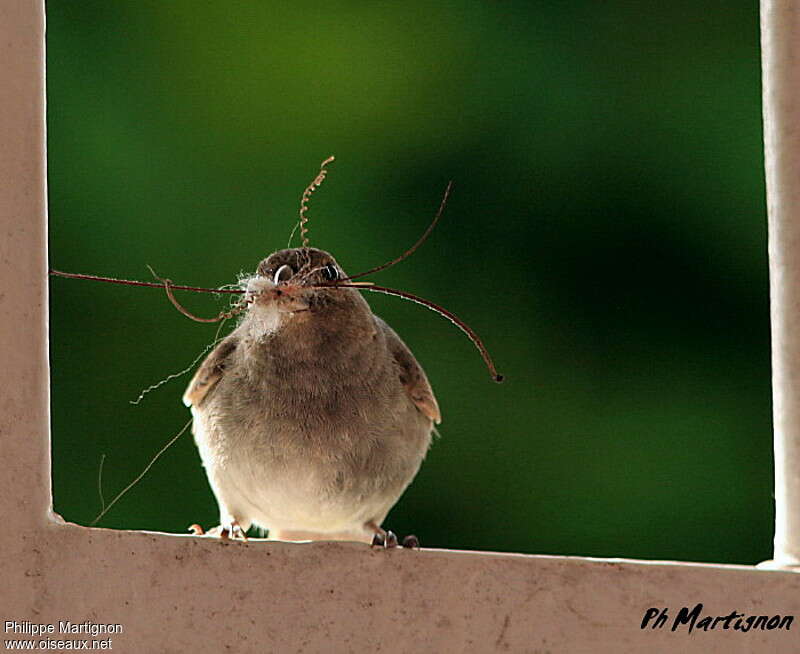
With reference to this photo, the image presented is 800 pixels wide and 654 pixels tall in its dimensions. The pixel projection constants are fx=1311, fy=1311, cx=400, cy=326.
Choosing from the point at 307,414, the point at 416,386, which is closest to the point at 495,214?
the point at 416,386

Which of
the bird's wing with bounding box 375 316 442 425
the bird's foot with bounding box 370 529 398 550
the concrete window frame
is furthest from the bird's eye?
the concrete window frame

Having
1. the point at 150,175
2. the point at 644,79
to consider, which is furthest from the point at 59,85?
the point at 644,79

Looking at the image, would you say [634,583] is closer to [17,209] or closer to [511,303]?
[17,209]

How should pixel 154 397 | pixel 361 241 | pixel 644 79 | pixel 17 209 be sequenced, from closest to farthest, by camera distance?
1. pixel 17 209
2. pixel 154 397
3. pixel 361 241
4. pixel 644 79

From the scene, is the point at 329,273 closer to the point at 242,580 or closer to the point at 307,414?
the point at 307,414

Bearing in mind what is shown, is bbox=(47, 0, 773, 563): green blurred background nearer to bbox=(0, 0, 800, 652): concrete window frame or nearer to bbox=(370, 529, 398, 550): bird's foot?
bbox=(370, 529, 398, 550): bird's foot

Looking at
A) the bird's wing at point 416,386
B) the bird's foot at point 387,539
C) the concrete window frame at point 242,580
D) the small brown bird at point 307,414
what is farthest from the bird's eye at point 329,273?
the concrete window frame at point 242,580

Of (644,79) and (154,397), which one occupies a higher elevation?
(644,79)
